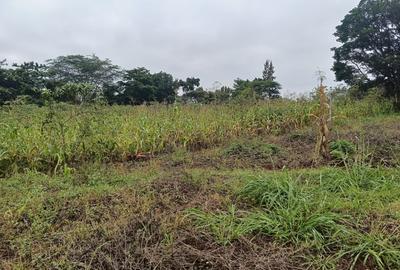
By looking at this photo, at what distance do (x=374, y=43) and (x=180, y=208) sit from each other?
11.8m

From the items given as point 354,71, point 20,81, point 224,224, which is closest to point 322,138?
point 224,224

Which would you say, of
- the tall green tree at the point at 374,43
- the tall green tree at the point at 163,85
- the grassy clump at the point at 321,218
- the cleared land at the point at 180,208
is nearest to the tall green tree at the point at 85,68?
the tall green tree at the point at 163,85

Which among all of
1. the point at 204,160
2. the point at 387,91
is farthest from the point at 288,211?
the point at 387,91

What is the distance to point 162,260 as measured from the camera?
233cm

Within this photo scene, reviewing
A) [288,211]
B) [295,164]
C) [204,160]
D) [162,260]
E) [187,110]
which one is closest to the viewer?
[162,260]

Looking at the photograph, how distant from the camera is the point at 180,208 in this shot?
3000 mm

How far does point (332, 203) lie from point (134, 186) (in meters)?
1.74

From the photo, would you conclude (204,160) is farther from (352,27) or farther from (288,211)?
(352,27)

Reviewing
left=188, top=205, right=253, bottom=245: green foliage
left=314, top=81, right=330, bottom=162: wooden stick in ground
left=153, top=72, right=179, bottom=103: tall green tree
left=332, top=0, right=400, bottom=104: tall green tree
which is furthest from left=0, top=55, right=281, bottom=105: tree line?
left=188, top=205, right=253, bottom=245: green foliage

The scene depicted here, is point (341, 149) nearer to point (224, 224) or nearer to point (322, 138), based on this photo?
point (322, 138)

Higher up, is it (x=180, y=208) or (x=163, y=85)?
(x=163, y=85)

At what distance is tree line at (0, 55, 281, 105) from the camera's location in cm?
1208

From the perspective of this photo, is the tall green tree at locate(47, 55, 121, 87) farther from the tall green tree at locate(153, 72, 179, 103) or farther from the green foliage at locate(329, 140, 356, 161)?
the green foliage at locate(329, 140, 356, 161)

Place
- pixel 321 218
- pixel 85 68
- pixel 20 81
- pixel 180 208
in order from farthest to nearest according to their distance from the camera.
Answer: pixel 85 68 < pixel 20 81 < pixel 180 208 < pixel 321 218
